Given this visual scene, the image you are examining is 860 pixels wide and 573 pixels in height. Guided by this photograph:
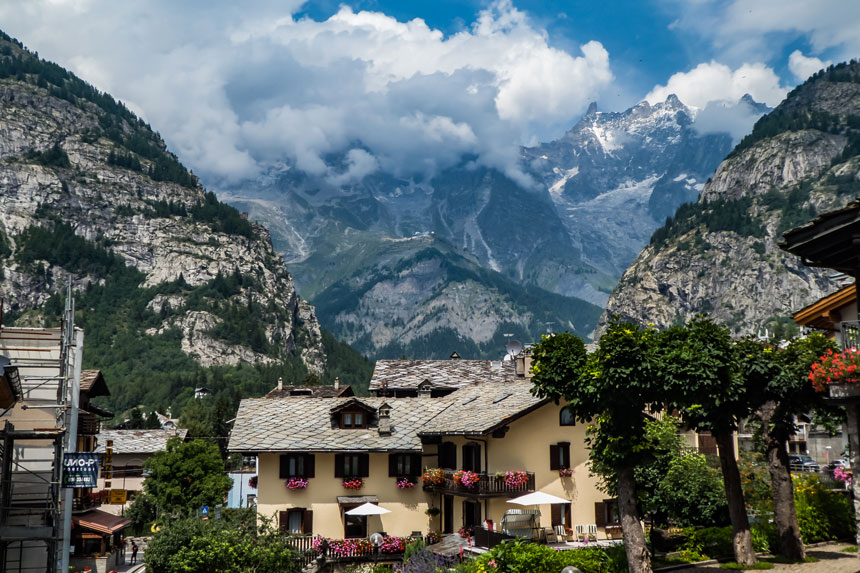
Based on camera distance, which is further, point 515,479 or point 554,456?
point 554,456

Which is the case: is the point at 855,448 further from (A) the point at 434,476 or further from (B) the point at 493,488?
(A) the point at 434,476

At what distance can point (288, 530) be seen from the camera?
161 feet

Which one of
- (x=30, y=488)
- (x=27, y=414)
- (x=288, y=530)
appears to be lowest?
(x=288, y=530)

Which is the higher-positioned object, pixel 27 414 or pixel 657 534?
pixel 27 414

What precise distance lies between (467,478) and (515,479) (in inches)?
105

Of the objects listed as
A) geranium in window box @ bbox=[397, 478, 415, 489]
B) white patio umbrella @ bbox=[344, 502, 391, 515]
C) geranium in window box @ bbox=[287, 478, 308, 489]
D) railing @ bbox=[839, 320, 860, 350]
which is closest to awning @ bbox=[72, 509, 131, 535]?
geranium in window box @ bbox=[287, 478, 308, 489]

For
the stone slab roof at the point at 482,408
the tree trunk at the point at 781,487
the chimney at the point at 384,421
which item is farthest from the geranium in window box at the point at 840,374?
the chimney at the point at 384,421

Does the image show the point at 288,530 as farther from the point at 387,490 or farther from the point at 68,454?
the point at 68,454

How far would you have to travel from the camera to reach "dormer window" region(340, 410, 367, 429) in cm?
5397

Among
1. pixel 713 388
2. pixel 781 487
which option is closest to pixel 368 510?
pixel 781 487

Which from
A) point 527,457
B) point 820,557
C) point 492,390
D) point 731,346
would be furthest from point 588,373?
point 492,390

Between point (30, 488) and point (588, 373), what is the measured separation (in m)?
26.6

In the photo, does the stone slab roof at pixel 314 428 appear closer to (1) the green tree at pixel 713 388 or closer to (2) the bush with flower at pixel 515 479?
(2) the bush with flower at pixel 515 479

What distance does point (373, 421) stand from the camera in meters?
55.0
